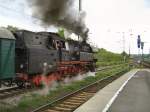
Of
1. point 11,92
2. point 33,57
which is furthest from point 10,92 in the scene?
point 33,57

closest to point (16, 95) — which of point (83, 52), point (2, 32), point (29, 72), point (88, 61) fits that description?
point (29, 72)

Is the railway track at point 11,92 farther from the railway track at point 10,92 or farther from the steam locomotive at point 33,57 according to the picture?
the steam locomotive at point 33,57

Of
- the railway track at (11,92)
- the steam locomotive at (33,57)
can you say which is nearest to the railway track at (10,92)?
the railway track at (11,92)

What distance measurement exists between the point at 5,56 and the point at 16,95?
124 inches

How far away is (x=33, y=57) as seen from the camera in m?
21.8

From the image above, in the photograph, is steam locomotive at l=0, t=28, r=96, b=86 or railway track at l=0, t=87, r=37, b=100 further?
railway track at l=0, t=87, r=37, b=100

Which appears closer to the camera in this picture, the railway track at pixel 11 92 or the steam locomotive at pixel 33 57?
the steam locomotive at pixel 33 57

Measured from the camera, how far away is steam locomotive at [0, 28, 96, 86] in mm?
16906

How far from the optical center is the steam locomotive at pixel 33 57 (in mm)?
16906

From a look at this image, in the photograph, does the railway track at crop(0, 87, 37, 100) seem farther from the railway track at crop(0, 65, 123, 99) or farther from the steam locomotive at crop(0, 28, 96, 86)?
the steam locomotive at crop(0, 28, 96, 86)

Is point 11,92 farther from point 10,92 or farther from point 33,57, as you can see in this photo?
point 33,57

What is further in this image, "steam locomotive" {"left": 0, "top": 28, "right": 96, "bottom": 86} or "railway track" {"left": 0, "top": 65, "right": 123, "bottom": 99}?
"railway track" {"left": 0, "top": 65, "right": 123, "bottom": 99}

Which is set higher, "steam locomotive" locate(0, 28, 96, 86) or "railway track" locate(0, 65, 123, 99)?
"steam locomotive" locate(0, 28, 96, 86)

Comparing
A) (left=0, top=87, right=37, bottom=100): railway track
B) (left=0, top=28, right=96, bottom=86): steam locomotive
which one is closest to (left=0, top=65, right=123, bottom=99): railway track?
(left=0, top=87, right=37, bottom=100): railway track
